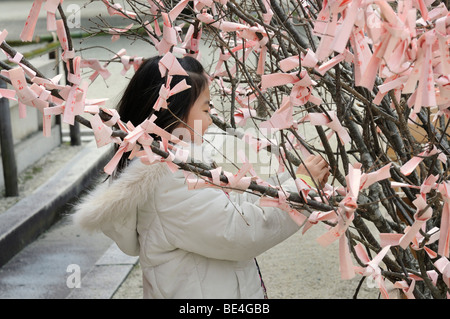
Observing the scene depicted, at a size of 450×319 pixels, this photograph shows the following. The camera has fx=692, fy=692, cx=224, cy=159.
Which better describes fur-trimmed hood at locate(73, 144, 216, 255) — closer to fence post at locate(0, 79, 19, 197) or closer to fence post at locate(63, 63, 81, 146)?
fence post at locate(0, 79, 19, 197)

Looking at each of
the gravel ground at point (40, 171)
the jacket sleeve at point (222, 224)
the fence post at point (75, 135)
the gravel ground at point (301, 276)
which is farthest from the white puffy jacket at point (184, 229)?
the fence post at point (75, 135)

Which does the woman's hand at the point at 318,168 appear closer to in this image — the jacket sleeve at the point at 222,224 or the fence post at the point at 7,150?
the jacket sleeve at the point at 222,224

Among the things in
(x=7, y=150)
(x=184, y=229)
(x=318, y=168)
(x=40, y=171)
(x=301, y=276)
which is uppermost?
(x=318, y=168)

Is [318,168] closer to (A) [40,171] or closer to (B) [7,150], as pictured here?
(B) [7,150]

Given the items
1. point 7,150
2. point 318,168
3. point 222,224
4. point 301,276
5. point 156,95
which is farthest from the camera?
point 7,150

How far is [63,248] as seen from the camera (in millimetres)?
5500

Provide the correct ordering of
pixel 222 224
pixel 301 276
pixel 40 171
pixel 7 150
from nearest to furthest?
pixel 222 224, pixel 301 276, pixel 7 150, pixel 40 171

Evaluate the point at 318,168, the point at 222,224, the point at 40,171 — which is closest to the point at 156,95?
the point at 222,224

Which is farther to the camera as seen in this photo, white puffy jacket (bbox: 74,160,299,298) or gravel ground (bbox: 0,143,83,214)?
gravel ground (bbox: 0,143,83,214)

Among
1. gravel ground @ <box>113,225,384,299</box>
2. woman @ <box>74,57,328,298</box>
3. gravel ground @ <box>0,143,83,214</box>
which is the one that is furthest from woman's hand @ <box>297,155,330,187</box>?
gravel ground @ <box>0,143,83,214</box>

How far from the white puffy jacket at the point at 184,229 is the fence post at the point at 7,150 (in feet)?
11.6

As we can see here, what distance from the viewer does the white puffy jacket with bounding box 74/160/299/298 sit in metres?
2.27

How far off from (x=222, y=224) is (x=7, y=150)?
4.01 m

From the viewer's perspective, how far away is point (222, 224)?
7.44 ft
